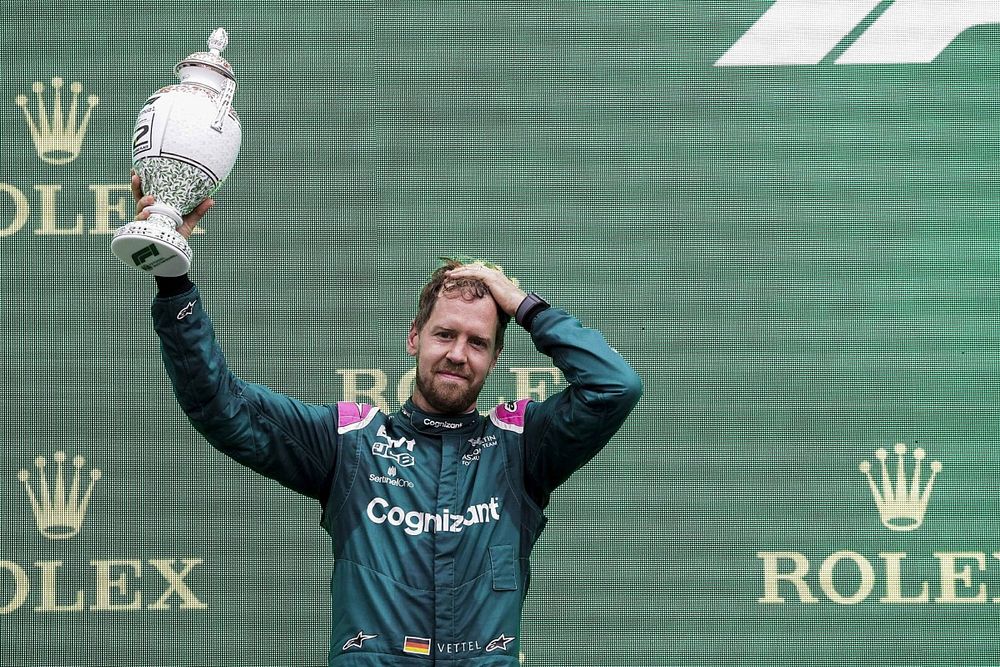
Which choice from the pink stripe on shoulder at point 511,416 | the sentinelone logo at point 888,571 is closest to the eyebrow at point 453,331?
the pink stripe on shoulder at point 511,416

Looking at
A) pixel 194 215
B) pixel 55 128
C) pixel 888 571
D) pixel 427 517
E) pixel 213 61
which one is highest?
pixel 55 128

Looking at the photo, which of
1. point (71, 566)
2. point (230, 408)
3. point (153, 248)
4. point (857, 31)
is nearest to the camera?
point (153, 248)

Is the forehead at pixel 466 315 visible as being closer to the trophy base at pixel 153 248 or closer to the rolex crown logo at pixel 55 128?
the trophy base at pixel 153 248

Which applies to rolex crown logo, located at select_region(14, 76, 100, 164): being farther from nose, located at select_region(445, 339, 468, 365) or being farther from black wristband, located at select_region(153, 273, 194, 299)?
nose, located at select_region(445, 339, 468, 365)

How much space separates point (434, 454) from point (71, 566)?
1120 mm

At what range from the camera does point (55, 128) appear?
9.39 ft

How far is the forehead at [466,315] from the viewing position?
2021 mm

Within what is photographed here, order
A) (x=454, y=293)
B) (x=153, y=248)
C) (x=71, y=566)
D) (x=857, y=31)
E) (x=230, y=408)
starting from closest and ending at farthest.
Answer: (x=153, y=248), (x=230, y=408), (x=454, y=293), (x=71, y=566), (x=857, y=31)

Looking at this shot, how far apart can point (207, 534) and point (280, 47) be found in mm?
1066

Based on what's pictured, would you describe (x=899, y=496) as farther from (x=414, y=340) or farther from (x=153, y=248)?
(x=153, y=248)

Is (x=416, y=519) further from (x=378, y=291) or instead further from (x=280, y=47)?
(x=280, y=47)

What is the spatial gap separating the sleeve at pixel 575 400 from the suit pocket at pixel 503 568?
0.44ft

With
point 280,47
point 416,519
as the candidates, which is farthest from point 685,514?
point 280,47

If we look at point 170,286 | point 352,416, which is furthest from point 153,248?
point 352,416
